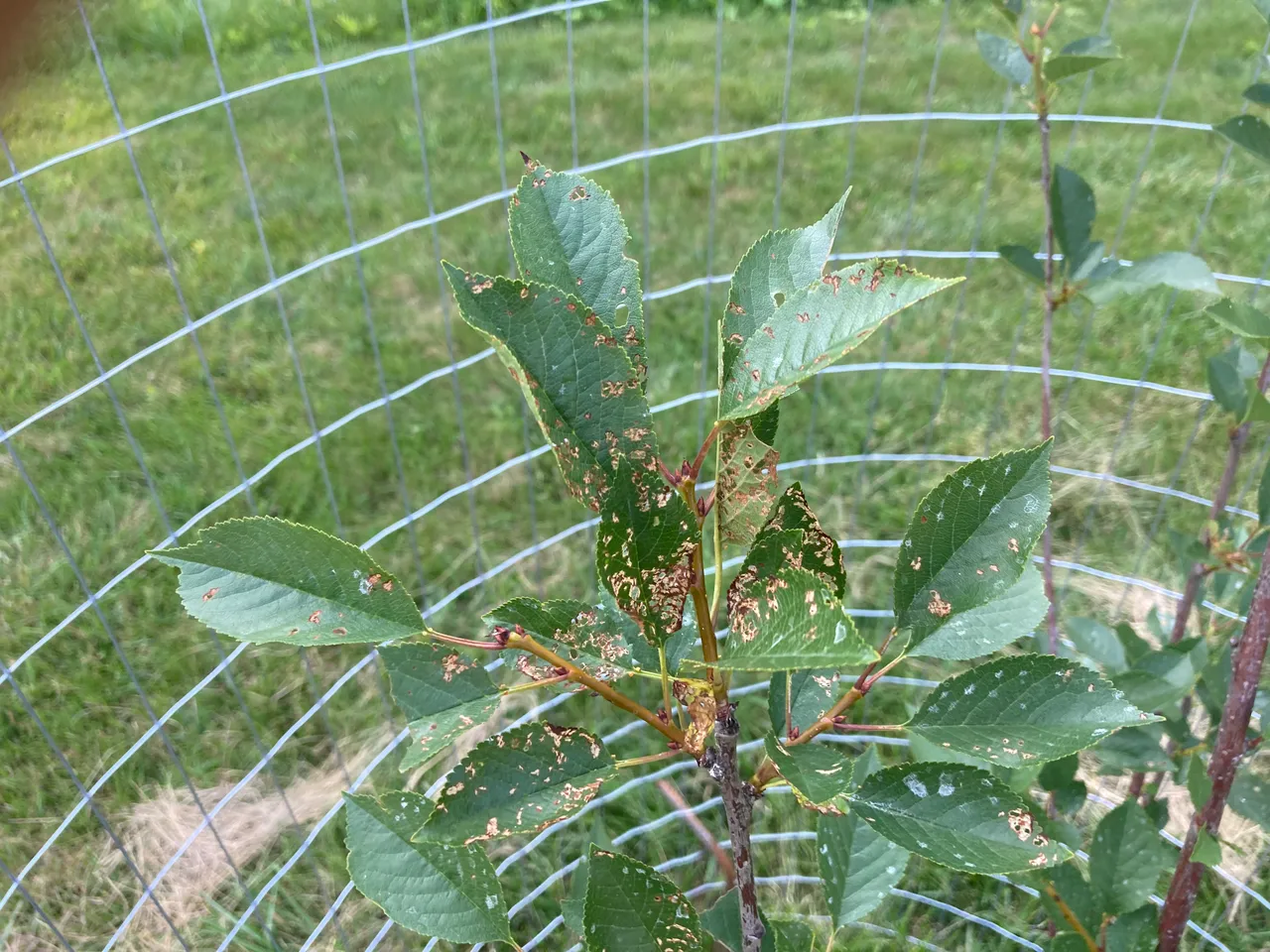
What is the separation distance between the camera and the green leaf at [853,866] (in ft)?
2.19

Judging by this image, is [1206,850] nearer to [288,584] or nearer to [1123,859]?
[1123,859]

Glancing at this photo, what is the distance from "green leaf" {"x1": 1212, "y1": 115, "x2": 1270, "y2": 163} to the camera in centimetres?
85

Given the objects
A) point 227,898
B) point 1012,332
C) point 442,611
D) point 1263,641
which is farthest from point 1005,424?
point 227,898

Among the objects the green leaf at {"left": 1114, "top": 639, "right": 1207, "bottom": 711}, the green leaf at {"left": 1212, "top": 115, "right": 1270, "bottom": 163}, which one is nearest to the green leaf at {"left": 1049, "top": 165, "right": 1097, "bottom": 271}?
the green leaf at {"left": 1212, "top": 115, "right": 1270, "bottom": 163}

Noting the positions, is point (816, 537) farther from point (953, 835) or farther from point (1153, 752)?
point (1153, 752)

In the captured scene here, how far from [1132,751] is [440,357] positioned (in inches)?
69.3

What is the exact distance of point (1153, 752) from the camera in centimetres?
98

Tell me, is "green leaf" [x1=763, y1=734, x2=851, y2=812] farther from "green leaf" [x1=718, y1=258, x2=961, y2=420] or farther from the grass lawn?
the grass lawn

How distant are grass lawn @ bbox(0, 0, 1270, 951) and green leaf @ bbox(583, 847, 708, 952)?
864 millimetres

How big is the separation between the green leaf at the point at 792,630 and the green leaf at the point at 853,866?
31 centimetres

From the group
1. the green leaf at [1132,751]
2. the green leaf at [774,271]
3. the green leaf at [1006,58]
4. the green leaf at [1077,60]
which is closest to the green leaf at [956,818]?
the green leaf at [774,271]

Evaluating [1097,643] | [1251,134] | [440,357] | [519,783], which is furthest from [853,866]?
[440,357]

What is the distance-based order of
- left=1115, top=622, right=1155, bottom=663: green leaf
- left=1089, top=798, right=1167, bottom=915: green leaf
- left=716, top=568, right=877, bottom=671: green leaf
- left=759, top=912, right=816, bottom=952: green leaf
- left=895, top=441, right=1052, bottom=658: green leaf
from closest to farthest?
left=716, top=568, right=877, bottom=671: green leaf → left=895, top=441, right=1052, bottom=658: green leaf → left=759, top=912, right=816, bottom=952: green leaf → left=1089, top=798, right=1167, bottom=915: green leaf → left=1115, top=622, right=1155, bottom=663: green leaf

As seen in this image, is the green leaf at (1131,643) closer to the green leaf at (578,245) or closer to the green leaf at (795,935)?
the green leaf at (795,935)
